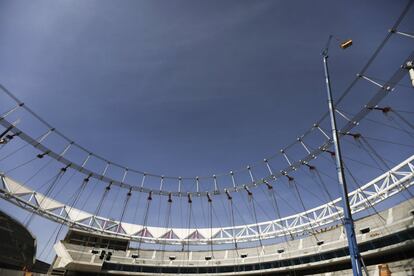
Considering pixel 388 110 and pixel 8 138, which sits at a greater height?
pixel 8 138

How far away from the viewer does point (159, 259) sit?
54.8 meters

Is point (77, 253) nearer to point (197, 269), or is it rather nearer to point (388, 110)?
point (197, 269)

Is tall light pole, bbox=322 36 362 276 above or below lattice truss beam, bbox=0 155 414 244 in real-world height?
below

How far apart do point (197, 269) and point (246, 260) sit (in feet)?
34.4

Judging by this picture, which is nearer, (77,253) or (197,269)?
(77,253)

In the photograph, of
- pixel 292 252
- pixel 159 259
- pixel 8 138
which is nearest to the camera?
pixel 8 138

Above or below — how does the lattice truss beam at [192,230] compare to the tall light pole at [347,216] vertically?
above

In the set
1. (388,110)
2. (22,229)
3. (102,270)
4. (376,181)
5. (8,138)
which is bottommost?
(22,229)

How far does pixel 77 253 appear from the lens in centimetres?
4794

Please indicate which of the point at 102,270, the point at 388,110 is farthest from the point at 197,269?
the point at 388,110

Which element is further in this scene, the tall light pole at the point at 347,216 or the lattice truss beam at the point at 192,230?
the lattice truss beam at the point at 192,230

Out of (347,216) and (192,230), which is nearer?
(347,216)

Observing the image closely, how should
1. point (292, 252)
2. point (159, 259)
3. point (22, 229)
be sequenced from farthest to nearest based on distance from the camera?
point (159, 259) → point (292, 252) → point (22, 229)

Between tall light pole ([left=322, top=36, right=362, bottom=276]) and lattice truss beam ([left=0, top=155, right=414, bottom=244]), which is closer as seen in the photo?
tall light pole ([left=322, top=36, right=362, bottom=276])
